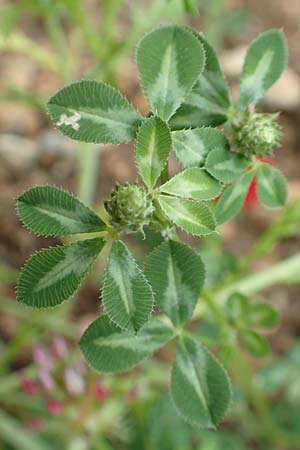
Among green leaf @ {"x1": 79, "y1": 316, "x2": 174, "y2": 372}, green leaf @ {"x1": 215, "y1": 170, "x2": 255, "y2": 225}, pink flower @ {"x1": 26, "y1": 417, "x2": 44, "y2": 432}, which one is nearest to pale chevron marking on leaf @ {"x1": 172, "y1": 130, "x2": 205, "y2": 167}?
green leaf @ {"x1": 215, "y1": 170, "x2": 255, "y2": 225}

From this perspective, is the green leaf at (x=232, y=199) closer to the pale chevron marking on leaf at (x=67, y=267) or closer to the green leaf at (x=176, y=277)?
the green leaf at (x=176, y=277)

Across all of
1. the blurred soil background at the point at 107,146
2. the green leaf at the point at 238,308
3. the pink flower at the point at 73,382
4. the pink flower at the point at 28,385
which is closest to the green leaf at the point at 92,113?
the green leaf at the point at 238,308

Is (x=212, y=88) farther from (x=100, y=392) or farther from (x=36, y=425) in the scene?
(x=36, y=425)

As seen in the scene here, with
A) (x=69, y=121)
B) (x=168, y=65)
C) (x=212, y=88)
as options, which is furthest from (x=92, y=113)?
(x=212, y=88)

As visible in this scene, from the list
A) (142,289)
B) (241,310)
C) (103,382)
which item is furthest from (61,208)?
(103,382)

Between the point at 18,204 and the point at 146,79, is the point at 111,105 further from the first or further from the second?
the point at 18,204

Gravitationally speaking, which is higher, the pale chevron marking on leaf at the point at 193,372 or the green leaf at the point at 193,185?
the green leaf at the point at 193,185

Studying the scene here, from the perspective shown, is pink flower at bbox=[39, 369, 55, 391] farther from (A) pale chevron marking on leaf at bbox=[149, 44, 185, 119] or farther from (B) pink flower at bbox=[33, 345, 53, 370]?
(A) pale chevron marking on leaf at bbox=[149, 44, 185, 119]
